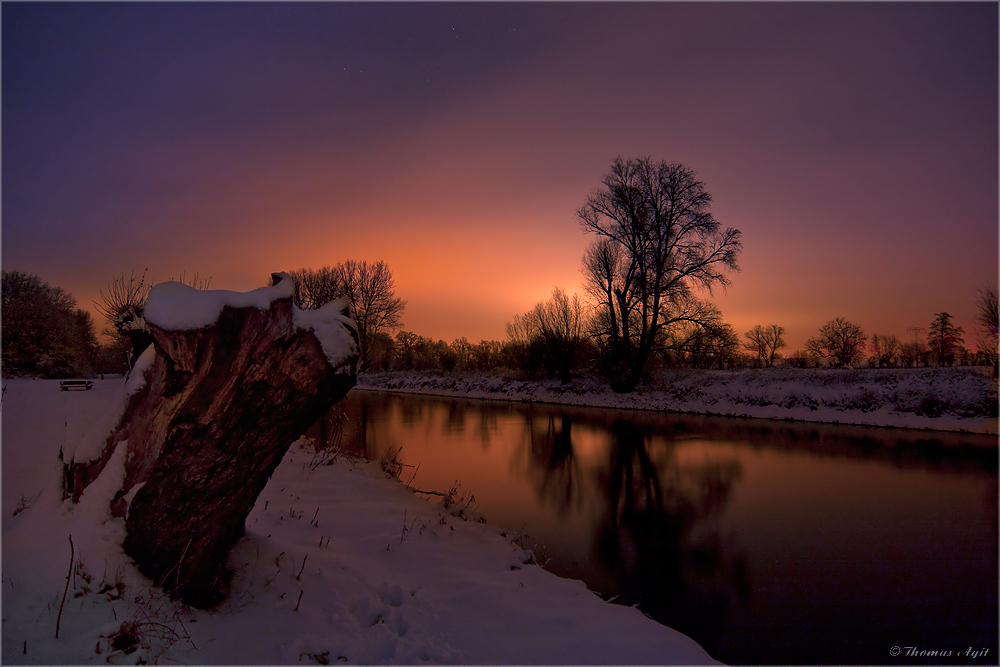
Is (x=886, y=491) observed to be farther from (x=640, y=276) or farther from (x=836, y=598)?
(x=640, y=276)

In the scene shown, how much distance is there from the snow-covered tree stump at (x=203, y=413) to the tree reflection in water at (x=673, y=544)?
4274mm

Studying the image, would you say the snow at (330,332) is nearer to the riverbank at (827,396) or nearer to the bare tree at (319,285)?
the riverbank at (827,396)

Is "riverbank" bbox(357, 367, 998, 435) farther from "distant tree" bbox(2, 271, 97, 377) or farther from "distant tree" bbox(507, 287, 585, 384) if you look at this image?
"distant tree" bbox(2, 271, 97, 377)

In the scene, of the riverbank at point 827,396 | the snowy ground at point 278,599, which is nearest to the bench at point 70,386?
the snowy ground at point 278,599

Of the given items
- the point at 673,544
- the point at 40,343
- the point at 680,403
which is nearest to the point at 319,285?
the point at 40,343

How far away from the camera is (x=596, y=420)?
22188 millimetres

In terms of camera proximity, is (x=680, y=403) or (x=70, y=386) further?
(x=680, y=403)

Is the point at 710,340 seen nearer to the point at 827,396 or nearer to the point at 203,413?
the point at 827,396

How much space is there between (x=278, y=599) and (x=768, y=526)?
7.68 m

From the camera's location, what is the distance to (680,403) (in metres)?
25.0

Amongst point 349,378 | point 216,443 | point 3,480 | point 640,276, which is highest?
point 640,276

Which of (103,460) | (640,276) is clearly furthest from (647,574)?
(640,276)

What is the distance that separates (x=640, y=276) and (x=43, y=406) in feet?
88.8

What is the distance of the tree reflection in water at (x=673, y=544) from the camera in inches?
209
